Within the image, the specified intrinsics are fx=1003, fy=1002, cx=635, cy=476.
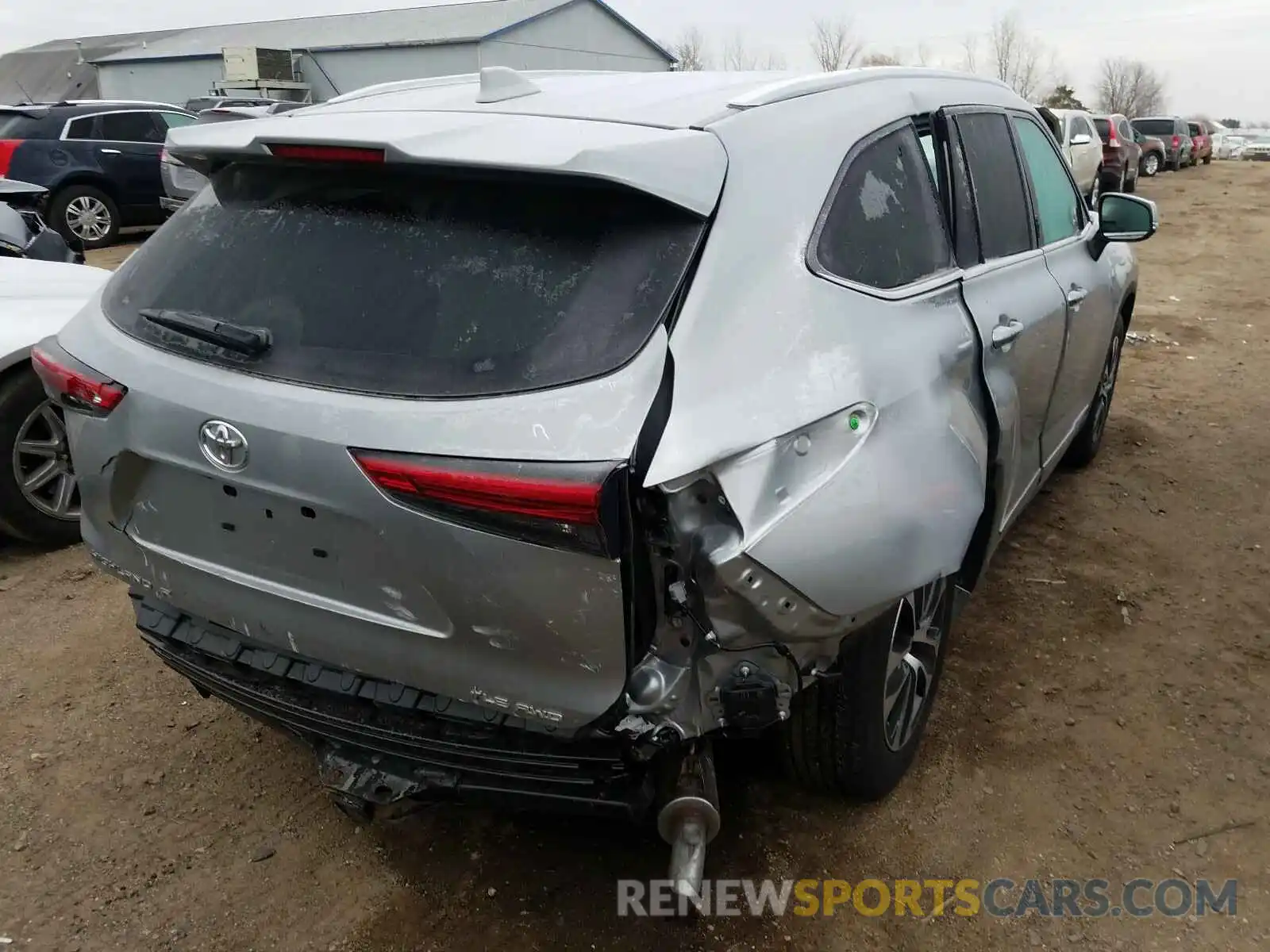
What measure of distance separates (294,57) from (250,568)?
111 feet

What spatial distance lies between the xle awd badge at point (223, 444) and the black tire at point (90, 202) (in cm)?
1129

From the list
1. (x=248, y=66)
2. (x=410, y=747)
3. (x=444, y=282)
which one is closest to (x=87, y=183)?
(x=444, y=282)

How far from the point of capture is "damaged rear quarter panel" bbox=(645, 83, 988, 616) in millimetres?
1786

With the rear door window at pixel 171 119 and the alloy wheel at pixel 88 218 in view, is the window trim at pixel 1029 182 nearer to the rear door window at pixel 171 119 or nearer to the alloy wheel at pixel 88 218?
the alloy wheel at pixel 88 218

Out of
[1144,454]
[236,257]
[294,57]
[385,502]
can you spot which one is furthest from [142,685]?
[294,57]

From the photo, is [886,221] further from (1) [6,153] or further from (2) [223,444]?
(1) [6,153]

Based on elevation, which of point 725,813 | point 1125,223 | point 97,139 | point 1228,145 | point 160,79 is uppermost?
point 1125,223

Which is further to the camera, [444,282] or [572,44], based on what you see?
[572,44]

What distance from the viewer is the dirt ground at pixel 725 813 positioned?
234 cm

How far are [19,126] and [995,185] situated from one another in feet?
41.7

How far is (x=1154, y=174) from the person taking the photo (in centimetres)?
2669

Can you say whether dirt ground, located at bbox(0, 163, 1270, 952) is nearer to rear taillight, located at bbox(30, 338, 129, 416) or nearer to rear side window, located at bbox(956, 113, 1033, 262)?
rear taillight, located at bbox(30, 338, 129, 416)

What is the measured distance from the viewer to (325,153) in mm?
2027

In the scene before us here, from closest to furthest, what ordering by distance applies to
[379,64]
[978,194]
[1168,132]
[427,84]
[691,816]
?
[691,816] < [978,194] < [427,84] < [1168,132] < [379,64]
